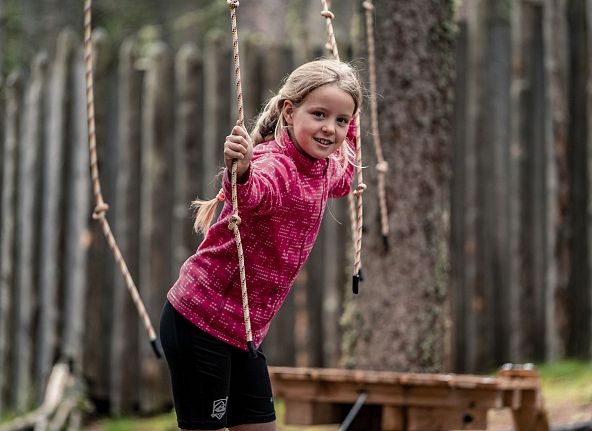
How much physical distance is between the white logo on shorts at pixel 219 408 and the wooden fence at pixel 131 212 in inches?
136

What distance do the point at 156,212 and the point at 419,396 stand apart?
3121 millimetres

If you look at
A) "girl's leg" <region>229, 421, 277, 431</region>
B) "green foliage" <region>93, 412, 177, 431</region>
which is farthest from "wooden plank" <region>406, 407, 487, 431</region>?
"green foliage" <region>93, 412, 177, 431</region>

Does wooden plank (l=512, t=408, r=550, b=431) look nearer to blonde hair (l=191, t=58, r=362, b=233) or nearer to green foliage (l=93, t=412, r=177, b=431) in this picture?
blonde hair (l=191, t=58, r=362, b=233)

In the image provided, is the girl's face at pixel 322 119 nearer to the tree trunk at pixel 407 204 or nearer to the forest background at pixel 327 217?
the tree trunk at pixel 407 204

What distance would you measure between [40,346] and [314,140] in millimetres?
4911

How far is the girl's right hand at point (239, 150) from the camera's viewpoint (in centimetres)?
286

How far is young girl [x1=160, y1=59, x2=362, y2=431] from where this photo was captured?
318 centimetres

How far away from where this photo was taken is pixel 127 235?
7090mm

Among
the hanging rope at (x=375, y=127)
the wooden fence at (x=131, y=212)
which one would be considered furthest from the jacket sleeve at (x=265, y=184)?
the wooden fence at (x=131, y=212)

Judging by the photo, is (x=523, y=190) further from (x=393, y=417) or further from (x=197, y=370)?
(x=197, y=370)

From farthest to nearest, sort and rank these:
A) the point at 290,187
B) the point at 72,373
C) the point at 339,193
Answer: the point at 72,373, the point at 339,193, the point at 290,187

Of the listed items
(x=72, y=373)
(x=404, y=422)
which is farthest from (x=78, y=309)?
(x=404, y=422)

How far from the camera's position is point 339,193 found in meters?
3.61

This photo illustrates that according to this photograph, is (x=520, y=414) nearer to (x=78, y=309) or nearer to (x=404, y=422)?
(x=404, y=422)
